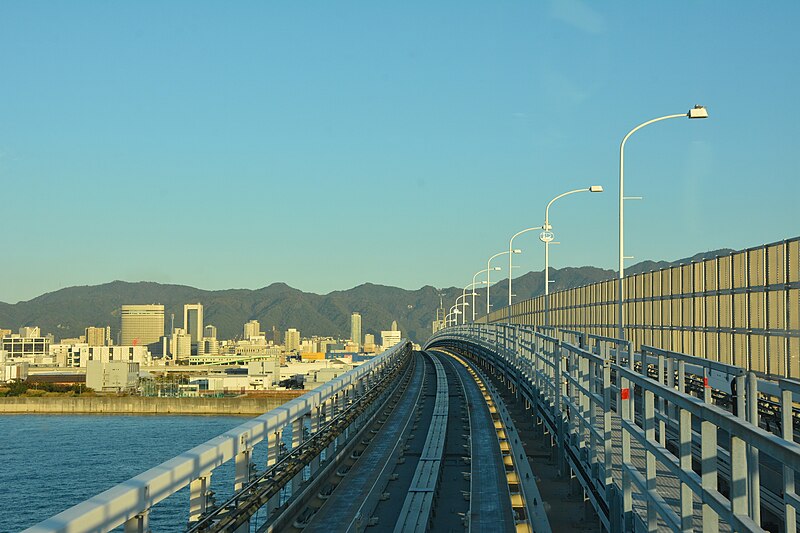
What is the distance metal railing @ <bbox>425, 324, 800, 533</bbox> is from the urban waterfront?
25.3 ft

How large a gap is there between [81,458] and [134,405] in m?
96.5

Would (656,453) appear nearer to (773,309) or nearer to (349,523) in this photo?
(349,523)

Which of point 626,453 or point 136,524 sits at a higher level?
point 626,453

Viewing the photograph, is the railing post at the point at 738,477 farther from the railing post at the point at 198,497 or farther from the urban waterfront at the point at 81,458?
the urban waterfront at the point at 81,458

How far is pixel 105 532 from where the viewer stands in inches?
305

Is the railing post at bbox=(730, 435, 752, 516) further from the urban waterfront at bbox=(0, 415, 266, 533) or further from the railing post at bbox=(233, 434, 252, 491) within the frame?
the urban waterfront at bbox=(0, 415, 266, 533)

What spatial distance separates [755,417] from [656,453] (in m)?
1.18

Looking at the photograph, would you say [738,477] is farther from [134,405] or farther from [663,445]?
[134,405]

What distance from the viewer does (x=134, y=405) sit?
184 m

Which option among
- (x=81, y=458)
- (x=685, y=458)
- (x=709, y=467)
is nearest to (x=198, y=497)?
(x=685, y=458)

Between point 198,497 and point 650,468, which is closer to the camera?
point 650,468

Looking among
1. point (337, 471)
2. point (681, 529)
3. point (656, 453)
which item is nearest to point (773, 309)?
point (337, 471)

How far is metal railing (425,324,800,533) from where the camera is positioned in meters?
5.54

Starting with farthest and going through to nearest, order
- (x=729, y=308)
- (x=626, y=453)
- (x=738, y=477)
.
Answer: (x=729, y=308)
(x=626, y=453)
(x=738, y=477)
